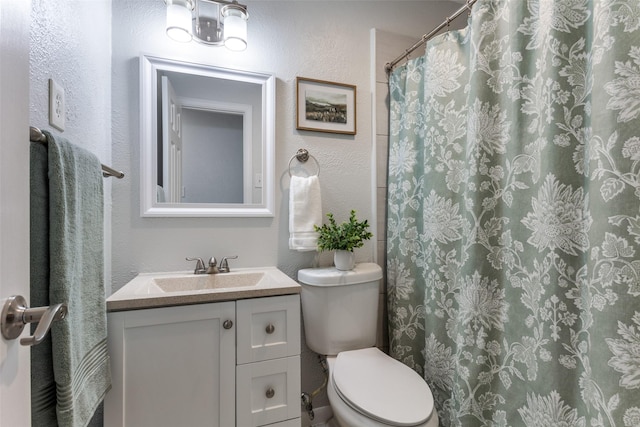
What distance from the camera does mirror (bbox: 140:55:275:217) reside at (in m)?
1.34

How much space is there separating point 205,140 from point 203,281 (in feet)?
2.18

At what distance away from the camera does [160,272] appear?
53.0 inches

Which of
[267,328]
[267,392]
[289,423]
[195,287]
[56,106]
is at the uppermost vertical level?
[56,106]

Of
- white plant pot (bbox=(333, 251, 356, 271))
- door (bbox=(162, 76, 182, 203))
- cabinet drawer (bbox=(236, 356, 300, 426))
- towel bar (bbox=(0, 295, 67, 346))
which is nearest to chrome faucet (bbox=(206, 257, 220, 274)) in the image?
door (bbox=(162, 76, 182, 203))

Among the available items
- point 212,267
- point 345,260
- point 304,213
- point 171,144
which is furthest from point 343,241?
point 171,144

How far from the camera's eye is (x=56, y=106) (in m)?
0.81

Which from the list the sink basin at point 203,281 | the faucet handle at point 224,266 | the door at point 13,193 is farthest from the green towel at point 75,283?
the faucet handle at point 224,266

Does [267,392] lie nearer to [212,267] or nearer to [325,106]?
[212,267]

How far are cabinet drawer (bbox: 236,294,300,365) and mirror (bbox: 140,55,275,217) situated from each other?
510 millimetres

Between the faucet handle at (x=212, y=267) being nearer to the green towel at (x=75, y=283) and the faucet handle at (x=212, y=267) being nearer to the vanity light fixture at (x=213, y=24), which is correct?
the green towel at (x=75, y=283)

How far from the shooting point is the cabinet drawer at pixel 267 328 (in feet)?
3.55

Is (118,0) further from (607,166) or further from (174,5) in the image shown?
(607,166)

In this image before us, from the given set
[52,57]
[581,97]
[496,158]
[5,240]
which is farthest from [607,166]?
[52,57]

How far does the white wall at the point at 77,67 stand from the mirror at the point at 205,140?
5.8 inches
